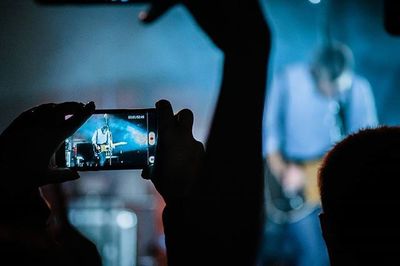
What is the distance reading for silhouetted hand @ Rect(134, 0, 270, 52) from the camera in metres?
0.58

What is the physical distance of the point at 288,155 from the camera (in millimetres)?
3346

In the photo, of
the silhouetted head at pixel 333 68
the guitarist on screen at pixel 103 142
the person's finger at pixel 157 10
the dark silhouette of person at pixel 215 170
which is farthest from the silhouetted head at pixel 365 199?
the silhouetted head at pixel 333 68

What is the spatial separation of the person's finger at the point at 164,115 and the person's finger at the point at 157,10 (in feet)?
0.39

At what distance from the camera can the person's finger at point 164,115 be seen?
75 cm

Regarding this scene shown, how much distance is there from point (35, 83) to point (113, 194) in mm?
1062

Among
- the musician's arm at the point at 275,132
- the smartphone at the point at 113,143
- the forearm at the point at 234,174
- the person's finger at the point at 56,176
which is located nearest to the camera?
the forearm at the point at 234,174

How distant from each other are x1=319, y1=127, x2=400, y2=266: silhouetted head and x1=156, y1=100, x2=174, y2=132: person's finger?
0.78ft

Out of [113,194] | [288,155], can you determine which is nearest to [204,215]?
[288,155]

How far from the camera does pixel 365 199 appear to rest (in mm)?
674

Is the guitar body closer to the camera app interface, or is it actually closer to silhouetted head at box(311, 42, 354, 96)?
silhouetted head at box(311, 42, 354, 96)

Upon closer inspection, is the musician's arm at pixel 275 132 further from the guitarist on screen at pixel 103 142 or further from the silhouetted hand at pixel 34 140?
the silhouetted hand at pixel 34 140

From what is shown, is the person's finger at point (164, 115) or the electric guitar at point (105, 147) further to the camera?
the electric guitar at point (105, 147)

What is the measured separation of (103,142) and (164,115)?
0.26m

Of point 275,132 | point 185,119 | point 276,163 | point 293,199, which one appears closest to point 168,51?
point 275,132
